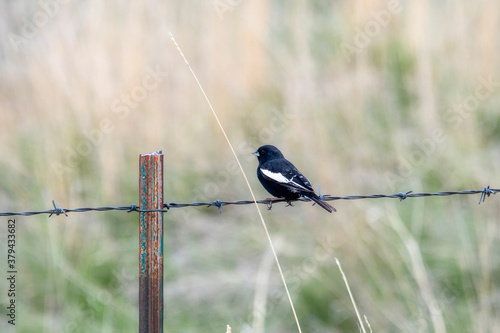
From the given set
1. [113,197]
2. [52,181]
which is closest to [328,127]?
[113,197]

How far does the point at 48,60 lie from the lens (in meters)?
5.64

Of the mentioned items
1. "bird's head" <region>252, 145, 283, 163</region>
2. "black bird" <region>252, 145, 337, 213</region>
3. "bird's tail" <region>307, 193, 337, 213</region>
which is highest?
"bird's head" <region>252, 145, 283, 163</region>

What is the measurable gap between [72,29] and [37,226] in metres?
1.88

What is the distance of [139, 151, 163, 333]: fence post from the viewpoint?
2.20m

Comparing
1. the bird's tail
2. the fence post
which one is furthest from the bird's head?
the fence post

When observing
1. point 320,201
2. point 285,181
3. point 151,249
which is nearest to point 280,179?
point 285,181

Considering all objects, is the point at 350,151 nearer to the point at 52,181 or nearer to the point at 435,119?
the point at 435,119

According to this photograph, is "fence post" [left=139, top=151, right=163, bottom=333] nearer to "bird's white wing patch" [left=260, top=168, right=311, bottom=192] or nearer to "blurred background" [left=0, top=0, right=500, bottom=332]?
"bird's white wing patch" [left=260, top=168, right=311, bottom=192]

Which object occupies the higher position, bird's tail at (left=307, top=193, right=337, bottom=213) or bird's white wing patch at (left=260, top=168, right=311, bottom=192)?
bird's white wing patch at (left=260, top=168, right=311, bottom=192)

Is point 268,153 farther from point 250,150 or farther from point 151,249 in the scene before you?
point 151,249

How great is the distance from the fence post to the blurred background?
1.93m

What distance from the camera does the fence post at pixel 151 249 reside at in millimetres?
2201

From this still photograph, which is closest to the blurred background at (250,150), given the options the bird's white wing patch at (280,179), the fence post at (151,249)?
the bird's white wing patch at (280,179)

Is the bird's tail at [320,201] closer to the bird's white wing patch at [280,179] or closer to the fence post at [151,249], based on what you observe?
the bird's white wing patch at [280,179]
